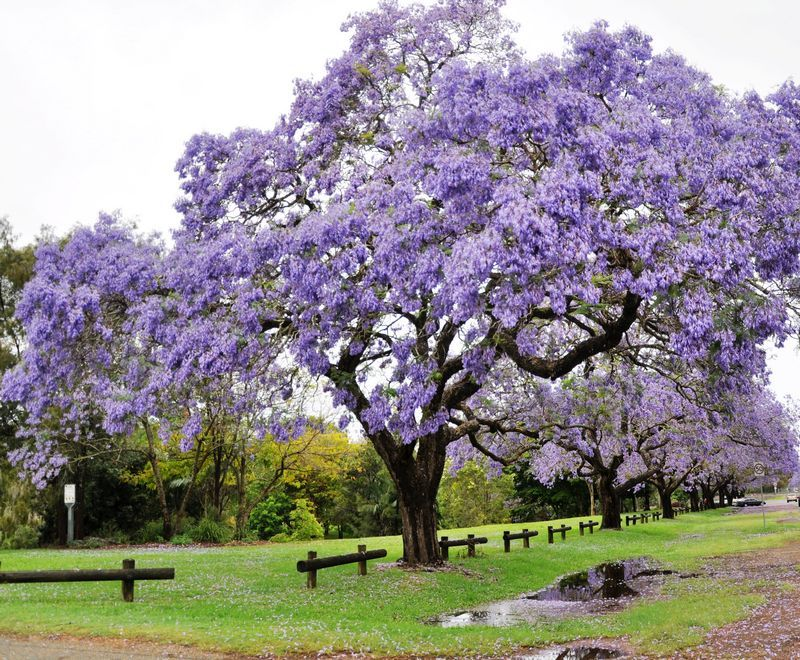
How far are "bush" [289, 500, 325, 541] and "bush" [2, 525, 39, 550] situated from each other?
1432 cm

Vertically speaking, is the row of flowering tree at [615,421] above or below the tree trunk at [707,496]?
above

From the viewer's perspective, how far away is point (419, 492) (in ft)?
70.3

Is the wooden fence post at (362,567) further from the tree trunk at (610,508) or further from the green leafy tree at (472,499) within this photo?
the green leafy tree at (472,499)

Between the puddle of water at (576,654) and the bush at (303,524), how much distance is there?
115 ft

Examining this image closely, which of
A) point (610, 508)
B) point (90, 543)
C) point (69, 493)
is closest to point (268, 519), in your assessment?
point (90, 543)

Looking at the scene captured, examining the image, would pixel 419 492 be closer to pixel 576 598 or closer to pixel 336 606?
pixel 576 598

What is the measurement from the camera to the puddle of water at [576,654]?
11.4 meters

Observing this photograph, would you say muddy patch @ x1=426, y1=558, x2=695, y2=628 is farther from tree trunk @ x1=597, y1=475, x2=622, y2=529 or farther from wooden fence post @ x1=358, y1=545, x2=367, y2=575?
tree trunk @ x1=597, y1=475, x2=622, y2=529

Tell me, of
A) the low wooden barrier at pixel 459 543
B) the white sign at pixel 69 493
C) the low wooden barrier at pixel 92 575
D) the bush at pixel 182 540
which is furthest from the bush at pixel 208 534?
the low wooden barrier at pixel 92 575

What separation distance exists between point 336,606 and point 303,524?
3140 cm

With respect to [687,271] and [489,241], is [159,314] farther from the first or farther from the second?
[687,271]

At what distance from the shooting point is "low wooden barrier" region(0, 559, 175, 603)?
1542cm

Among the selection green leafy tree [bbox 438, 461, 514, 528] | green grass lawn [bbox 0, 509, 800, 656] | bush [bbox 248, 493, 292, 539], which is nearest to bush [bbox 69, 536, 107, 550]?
green grass lawn [bbox 0, 509, 800, 656]

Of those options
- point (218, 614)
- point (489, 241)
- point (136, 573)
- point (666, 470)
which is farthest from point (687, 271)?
point (666, 470)
